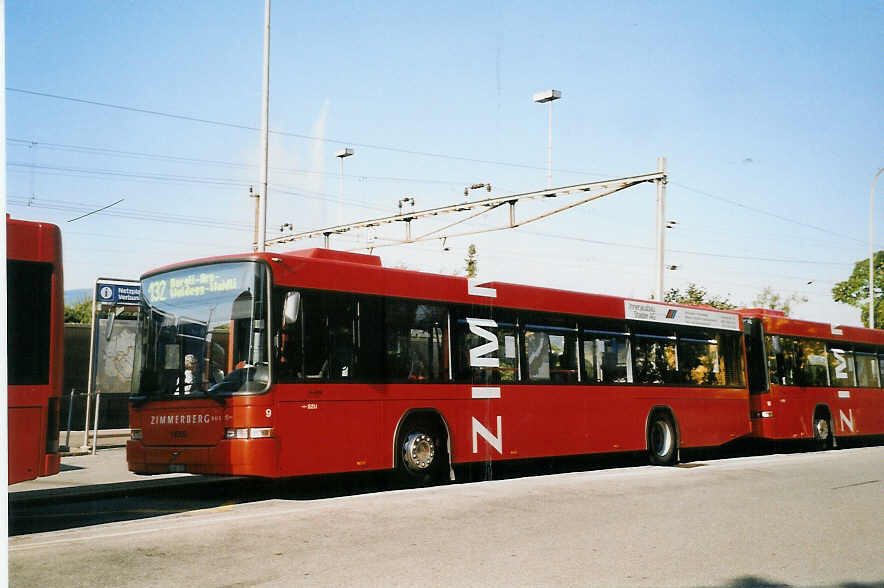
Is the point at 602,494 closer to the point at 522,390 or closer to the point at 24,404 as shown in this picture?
the point at 522,390

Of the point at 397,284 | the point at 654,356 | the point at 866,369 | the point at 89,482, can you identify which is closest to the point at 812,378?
the point at 866,369

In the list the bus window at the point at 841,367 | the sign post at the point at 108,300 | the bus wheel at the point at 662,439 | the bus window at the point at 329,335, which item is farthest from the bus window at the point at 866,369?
the sign post at the point at 108,300

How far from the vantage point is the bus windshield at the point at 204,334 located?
11.3 m

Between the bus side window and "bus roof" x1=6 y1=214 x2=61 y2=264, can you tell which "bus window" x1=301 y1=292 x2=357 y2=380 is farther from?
"bus roof" x1=6 y1=214 x2=61 y2=264

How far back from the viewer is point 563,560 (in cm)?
770

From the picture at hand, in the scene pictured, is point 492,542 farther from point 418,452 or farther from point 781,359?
point 781,359

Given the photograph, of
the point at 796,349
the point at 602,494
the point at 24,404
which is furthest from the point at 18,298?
the point at 796,349

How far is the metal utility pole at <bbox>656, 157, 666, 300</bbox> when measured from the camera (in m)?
23.1

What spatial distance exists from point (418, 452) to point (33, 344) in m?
5.80

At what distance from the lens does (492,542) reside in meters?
8.49

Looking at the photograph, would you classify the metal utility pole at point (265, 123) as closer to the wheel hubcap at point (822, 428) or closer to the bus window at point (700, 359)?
the bus window at point (700, 359)

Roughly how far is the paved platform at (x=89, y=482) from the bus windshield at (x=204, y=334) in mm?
1560

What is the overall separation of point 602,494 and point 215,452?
5017 mm

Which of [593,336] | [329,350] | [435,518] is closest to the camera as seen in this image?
[435,518]
